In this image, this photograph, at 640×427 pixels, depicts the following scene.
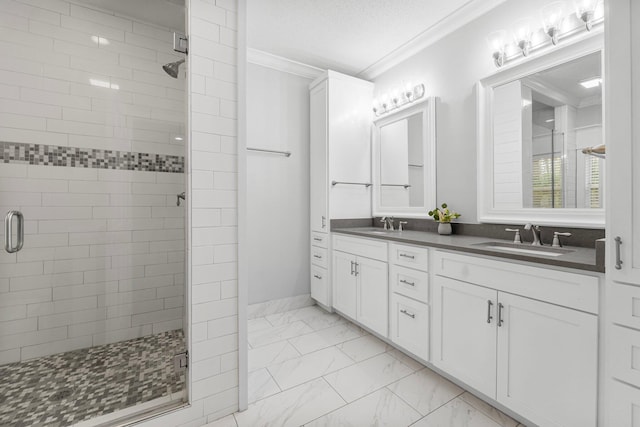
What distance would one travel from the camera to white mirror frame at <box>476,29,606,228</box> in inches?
62.3

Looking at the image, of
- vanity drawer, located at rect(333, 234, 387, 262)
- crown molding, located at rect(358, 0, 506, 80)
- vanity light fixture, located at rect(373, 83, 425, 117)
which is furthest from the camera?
vanity light fixture, located at rect(373, 83, 425, 117)

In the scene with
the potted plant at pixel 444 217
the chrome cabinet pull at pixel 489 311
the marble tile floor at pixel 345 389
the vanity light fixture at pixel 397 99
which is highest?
the vanity light fixture at pixel 397 99

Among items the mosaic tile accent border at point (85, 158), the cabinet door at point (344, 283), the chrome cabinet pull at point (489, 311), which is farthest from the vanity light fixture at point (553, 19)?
the mosaic tile accent border at point (85, 158)

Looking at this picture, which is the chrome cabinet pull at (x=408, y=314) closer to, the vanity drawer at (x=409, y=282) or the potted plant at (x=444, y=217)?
the vanity drawer at (x=409, y=282)

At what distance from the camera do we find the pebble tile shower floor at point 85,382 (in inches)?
55.8

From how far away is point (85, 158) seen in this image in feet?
6.84

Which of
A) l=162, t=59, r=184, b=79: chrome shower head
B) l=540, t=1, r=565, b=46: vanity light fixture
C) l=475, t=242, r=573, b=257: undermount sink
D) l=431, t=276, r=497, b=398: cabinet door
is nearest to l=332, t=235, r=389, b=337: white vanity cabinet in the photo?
l=431, t=276, r=497, b=398: cabinet door

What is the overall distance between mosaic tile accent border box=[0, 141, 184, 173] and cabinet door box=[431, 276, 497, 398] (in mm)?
2216

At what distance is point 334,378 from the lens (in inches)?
71.7

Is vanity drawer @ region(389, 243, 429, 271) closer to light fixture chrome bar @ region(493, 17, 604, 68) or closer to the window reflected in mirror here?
the window reflected in mirror

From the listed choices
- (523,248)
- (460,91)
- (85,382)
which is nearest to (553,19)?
(460,91)

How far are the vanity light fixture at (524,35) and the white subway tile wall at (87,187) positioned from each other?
2.22 m

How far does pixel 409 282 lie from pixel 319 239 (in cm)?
126

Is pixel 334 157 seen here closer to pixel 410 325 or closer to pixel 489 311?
pixel 410 325
